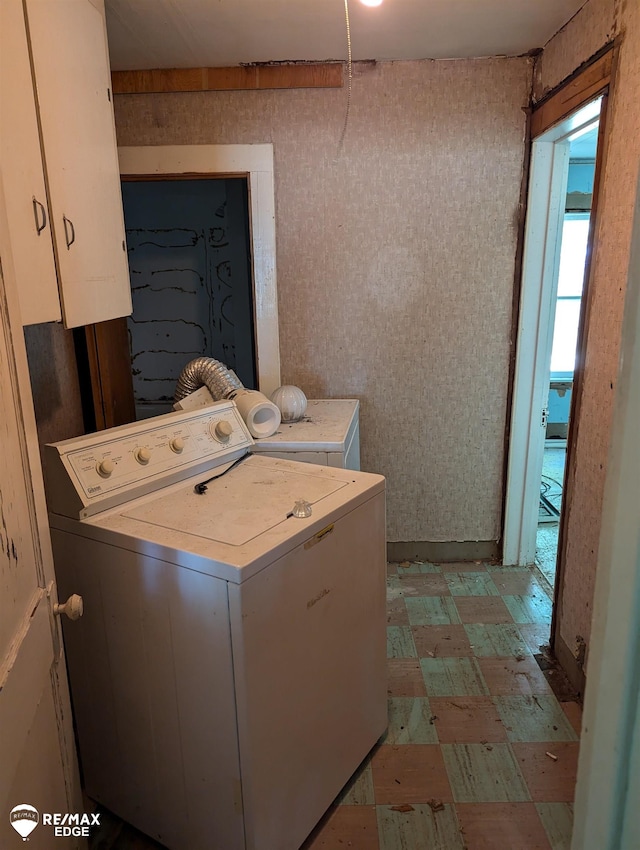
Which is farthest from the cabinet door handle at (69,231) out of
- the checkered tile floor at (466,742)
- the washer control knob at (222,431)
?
the checkered tile floor at (466,742)

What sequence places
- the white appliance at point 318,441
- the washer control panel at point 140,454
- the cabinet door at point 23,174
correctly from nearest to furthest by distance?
the cabinet door at point 23,174 → the washer control panel at point 140,454 → the white appliance at point 318,441

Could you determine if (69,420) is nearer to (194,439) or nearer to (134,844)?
(194,439)

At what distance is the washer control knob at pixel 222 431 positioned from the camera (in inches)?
71.8

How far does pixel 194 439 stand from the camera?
176cm

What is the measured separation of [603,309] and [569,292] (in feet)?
11.1

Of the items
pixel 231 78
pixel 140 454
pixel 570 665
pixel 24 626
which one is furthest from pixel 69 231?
pixel 570 665

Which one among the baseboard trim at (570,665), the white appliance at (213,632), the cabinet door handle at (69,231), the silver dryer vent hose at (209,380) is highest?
the cabinet door handle at (69,231)

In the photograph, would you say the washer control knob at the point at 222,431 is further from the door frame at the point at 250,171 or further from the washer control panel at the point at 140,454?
the door frame at the point at 250,171

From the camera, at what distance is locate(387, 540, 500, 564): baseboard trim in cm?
294

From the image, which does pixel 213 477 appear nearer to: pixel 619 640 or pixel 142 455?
pixel 142 455

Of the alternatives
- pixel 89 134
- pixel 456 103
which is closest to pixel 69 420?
pixel 89 134

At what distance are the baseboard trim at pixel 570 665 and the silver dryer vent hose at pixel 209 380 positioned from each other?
61.3 inches

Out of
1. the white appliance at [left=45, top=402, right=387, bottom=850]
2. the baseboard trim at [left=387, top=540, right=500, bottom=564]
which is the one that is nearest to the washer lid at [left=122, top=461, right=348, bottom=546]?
the white appliance at [left=45, top=402, right=387, bottom=850]

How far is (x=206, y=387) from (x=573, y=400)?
1.34m
